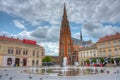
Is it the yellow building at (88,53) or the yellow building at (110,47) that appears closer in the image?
the yellow building at (110,47)

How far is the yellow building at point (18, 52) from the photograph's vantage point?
47875mm

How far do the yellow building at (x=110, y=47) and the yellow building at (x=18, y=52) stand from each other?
27832 mm

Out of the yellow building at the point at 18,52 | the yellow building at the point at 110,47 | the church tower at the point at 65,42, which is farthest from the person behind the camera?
the church tower at the point at 65,42

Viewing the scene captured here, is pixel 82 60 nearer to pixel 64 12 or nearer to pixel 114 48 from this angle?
pixel 114 48

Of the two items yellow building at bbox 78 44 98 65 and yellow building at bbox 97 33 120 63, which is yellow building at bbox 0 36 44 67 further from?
yellow building at bbox 97 33 120 63

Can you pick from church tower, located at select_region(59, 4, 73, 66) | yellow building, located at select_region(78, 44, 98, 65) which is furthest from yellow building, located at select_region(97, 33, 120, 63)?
church tower, located at select_region(59, 4, 73, 66)

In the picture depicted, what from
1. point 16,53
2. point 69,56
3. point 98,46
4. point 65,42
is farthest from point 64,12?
point 16,53

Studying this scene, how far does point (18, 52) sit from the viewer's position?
53.2 metres

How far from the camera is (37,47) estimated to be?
61.5 meters

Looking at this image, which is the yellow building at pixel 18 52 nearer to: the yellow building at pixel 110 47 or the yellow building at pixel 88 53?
the yellow building at pixel 88 53

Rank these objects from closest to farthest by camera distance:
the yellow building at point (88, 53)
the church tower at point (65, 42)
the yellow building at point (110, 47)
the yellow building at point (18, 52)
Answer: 1. the yellow building at point (18, 52)
2. the yellow building at point (110, 47)
3. the yellow building at point (88, 53)
4. the church tower at point (65, 42)

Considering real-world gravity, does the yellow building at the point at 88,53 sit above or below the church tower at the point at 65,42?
below

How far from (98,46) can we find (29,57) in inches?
1295

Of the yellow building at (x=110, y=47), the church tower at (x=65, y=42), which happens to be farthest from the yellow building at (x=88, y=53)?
the church tower at (x=65, y=42)
